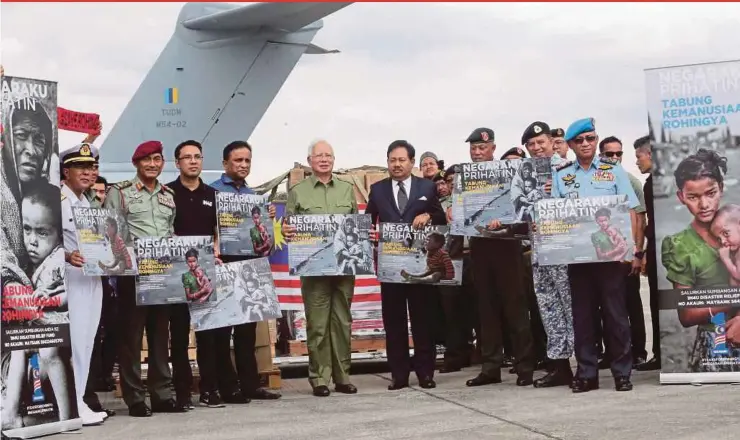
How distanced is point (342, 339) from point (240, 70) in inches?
281

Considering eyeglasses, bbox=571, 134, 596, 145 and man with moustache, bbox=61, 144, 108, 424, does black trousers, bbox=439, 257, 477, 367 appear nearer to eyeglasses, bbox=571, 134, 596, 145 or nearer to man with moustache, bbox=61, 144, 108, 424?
eyeglasses, bbox=571, 134, 596, 145

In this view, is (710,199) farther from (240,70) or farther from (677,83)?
(240,70)

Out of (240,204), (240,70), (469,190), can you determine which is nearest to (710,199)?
(469,190)

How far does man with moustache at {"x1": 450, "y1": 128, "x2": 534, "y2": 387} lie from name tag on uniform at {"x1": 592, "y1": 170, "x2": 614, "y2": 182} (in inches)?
29.7

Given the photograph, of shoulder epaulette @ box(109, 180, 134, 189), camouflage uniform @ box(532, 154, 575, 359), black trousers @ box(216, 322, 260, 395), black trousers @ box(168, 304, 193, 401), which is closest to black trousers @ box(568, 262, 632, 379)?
camouflage uniform @ box(532, 154, 575, 359)

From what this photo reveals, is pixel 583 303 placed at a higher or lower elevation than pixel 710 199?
lower

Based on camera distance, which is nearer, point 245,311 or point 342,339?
point 245,311

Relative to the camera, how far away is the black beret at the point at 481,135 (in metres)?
7.41

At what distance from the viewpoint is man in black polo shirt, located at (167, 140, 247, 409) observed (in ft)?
21.5

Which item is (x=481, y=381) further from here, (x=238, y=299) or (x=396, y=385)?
(x=238, y=299)

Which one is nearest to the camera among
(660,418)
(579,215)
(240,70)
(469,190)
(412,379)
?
A: (660,418)

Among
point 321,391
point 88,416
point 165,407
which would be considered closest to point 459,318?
point 321,391

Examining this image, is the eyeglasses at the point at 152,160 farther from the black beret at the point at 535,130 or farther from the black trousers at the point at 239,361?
the black beret at the point at 535,130

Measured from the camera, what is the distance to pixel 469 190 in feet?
23.5
